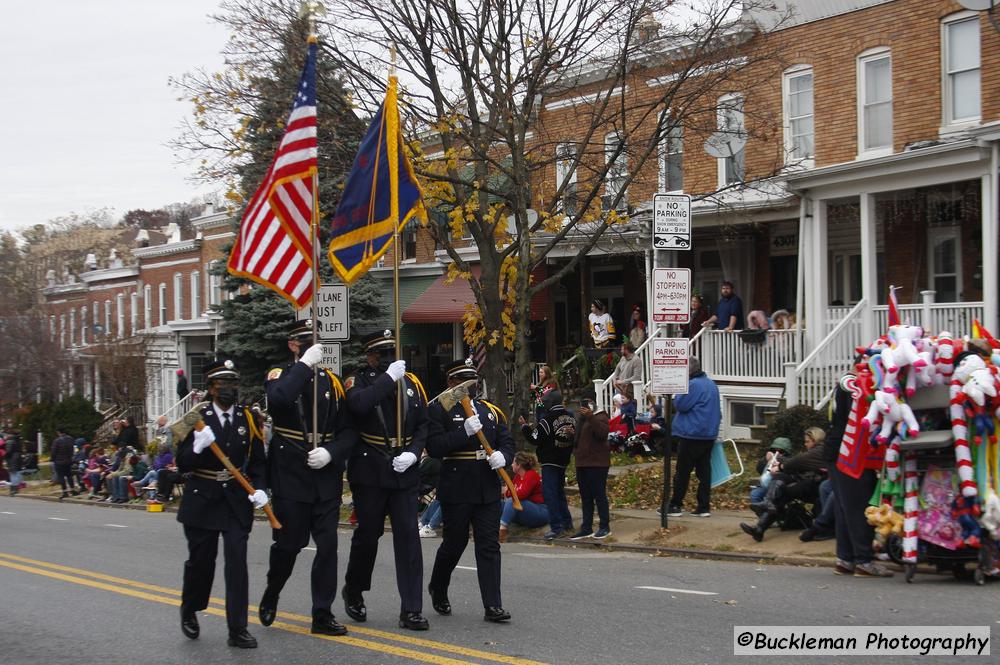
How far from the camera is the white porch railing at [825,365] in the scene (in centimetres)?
1817

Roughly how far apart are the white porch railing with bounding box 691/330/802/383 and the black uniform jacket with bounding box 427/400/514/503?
1163 cm

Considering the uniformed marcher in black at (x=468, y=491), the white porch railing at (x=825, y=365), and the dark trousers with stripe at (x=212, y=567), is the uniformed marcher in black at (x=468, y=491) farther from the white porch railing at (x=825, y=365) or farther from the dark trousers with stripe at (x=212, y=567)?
the white porch railing at (x=825, y=365)

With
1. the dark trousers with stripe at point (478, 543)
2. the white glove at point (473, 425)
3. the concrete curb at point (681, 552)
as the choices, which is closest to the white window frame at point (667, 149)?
the concrete curb at point (681, 552)

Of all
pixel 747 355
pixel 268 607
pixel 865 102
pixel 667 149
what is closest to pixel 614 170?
pixel 667 149

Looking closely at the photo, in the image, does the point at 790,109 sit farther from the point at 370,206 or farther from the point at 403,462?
the point at 403,462

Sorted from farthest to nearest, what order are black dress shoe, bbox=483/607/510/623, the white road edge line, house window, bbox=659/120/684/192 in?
1. house window, bbox=659/120/684/192
2. the white road edge line
3. black dress shoe, bbox=483/607/510/623

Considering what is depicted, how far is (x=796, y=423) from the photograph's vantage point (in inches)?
674

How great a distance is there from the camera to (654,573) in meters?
11.4

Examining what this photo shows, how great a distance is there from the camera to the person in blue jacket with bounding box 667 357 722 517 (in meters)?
14.5

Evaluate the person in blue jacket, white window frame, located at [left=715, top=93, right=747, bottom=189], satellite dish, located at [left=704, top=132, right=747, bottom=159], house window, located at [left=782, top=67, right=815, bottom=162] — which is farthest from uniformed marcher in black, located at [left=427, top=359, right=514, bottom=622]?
house window, located at [left=782, top=67, right=815, bottom=162]

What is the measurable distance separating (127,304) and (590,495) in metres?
41.0

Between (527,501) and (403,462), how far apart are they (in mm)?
7354

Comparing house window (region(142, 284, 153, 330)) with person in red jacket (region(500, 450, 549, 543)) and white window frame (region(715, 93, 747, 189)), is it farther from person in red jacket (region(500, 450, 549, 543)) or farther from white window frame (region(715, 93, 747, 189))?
person in red jacket (region(500, 450, 549, 543))

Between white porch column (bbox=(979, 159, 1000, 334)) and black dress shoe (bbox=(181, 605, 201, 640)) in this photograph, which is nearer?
black dress shoe (bbox=(181, 605, 201, 640))
